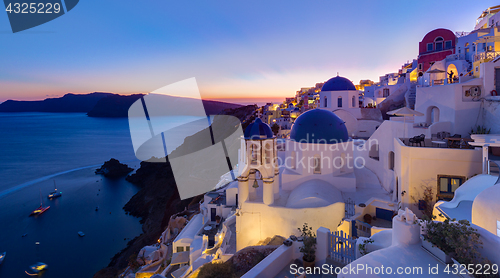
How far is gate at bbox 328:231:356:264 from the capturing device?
5.50 metres

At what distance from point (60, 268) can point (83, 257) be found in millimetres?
2158

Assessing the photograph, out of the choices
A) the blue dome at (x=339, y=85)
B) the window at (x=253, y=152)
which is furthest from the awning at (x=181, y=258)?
the blue dome at (x=339, y=85)

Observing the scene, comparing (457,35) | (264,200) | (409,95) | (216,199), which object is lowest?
(216,199)

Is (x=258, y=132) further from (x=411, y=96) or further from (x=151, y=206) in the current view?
(x=151, y=206)

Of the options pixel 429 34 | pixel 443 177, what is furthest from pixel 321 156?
pixel 429 34

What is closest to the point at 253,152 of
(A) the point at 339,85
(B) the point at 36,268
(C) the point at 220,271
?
(C) the point at 220,271

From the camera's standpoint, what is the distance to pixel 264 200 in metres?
10.4

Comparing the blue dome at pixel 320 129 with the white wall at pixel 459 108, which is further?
the blue dome at pixel 320 129

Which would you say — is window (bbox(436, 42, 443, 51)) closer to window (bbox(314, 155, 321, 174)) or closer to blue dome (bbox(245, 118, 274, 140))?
window (bbox(314, 155, 321, 174))

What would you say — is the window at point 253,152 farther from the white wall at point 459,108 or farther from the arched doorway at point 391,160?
the white wall at point 459,108

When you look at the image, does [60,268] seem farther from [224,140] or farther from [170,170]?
[224,140]

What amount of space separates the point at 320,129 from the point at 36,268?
28.8 m

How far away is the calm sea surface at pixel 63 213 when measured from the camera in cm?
2588

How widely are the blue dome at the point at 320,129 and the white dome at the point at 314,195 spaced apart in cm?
189
